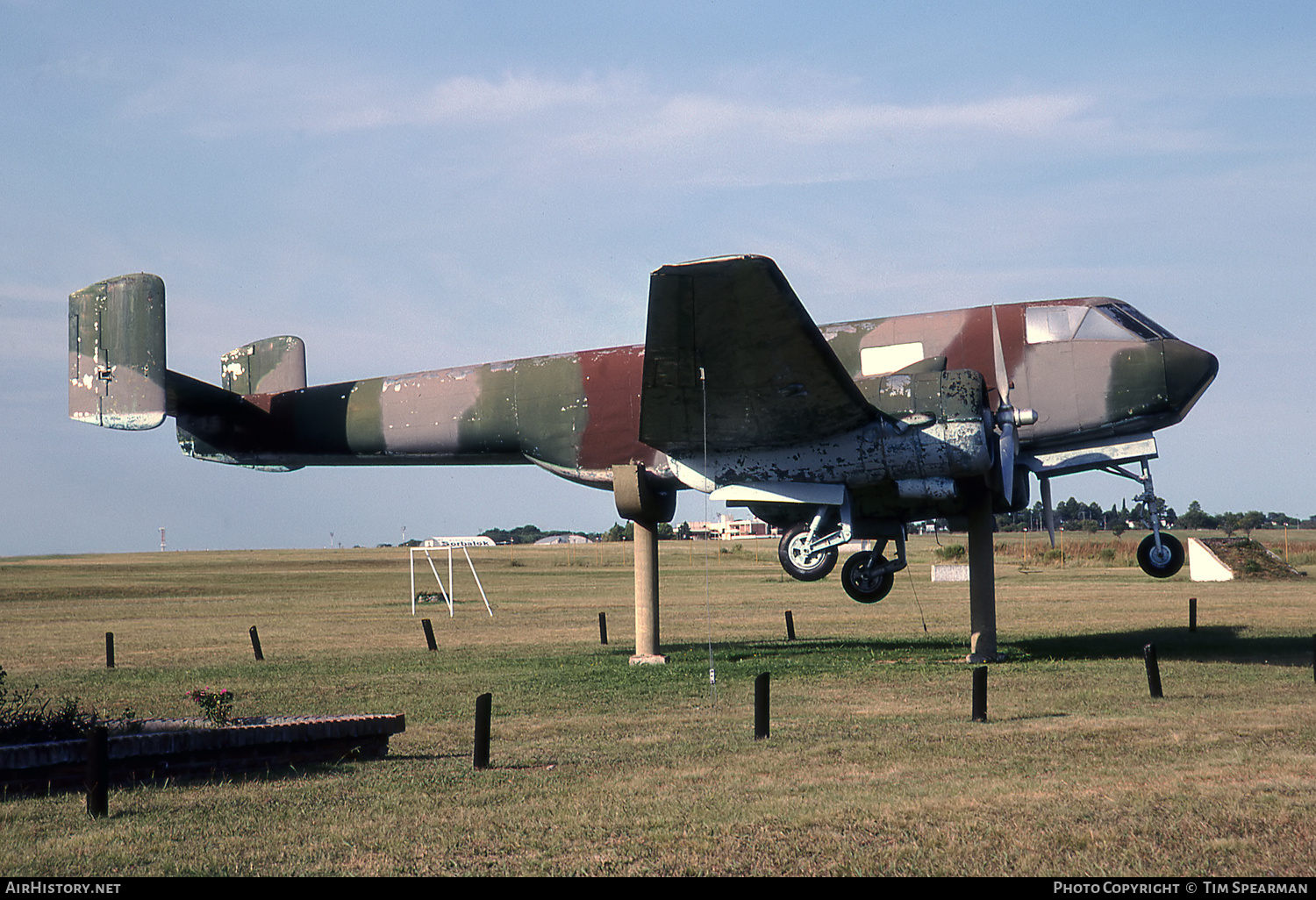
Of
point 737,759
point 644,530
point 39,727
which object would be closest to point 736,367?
point 644,530

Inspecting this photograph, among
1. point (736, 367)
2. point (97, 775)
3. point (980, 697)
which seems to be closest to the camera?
point (97, 775)

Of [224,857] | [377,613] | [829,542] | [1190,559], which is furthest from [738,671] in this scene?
[1190,559]

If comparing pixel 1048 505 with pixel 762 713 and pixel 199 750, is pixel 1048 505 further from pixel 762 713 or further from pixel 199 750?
pixel 199 750

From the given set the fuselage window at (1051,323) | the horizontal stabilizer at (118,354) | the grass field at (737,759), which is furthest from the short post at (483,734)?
the fuselage window at (1051,323)

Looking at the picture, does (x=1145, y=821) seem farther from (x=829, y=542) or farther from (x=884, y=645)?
(x=884, y=645)

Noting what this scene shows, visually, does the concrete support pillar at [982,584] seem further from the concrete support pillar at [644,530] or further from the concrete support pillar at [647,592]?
the concrete support pillar at [647,592]

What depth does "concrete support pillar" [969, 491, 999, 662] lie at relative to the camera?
2519 cm

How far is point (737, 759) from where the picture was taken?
1460 cm

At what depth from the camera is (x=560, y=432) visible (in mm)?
26406

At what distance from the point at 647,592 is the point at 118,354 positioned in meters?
13.3

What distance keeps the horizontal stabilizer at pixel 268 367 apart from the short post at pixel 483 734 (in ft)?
56.1

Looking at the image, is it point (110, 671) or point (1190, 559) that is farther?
point (1190, 559)

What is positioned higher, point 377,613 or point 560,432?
point 560,432
